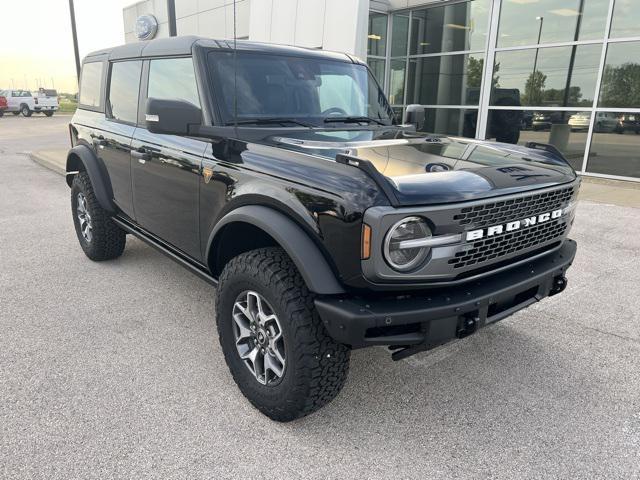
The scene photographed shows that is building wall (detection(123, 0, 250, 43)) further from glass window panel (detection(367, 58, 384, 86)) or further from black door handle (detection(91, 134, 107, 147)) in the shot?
black door handle (detection(91, 134, 107, 147))

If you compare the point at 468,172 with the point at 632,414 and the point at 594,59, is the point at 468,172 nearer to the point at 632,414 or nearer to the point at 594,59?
the point at 632,414

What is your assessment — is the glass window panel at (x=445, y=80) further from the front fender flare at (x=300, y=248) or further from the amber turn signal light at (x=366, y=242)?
the amber turn signal light at (x=366, y=242)

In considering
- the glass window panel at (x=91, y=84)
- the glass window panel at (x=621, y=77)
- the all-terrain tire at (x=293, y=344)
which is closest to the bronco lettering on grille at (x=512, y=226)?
the all-terrain tire at (x=293, y=344)

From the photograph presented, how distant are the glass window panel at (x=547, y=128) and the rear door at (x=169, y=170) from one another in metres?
8.89

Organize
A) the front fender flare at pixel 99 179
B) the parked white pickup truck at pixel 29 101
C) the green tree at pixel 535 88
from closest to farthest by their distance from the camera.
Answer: the front fender flare at pixel 99 179 → the green tree at pixel 535 88 → the parked white pickup truck at pixel 29 101

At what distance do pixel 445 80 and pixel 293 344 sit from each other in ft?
42.6

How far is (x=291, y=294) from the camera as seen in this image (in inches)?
90.4

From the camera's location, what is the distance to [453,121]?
13.7 metres

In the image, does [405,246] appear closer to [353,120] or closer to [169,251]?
[353,120]

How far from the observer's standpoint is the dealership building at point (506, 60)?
1024 cm

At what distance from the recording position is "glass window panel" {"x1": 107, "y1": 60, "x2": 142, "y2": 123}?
12.8 feet

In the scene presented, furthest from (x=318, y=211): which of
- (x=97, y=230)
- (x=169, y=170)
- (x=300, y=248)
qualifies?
(x=97, y=230)

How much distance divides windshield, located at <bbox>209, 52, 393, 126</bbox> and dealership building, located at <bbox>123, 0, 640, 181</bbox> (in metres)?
4.79

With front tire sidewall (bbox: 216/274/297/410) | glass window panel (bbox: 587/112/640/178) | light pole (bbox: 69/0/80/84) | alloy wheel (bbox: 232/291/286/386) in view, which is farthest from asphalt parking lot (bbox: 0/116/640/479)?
light pole (bbox: 69/0/80/84)
